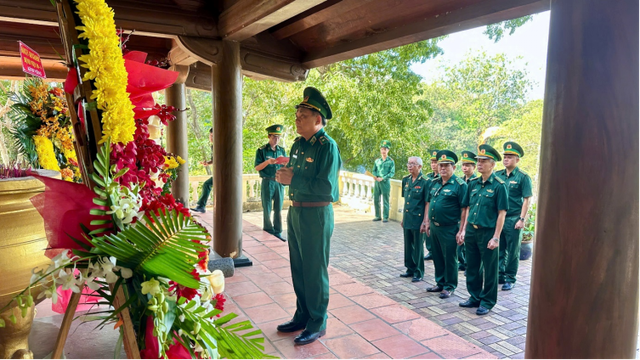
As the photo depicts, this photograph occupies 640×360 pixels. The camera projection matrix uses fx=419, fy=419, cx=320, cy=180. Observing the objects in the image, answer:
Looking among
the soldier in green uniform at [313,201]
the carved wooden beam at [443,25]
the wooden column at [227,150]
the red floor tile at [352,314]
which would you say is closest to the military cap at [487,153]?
the carved wooden beam at [443,25]

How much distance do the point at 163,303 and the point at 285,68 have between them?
179 inches

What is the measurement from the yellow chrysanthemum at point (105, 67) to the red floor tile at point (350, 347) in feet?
7.51

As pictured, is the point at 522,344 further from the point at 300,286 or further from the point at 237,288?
the point at 237,288

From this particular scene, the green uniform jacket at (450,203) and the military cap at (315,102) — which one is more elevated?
the military cap at (315,102)

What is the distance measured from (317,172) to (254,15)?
1608 mm

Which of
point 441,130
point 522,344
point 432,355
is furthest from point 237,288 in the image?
point 441,130

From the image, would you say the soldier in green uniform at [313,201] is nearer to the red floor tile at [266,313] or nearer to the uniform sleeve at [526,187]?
the red floor tile at [266,313]

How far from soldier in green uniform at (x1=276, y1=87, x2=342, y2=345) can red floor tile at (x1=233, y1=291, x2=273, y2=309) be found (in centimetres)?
73

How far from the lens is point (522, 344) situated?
3.76m

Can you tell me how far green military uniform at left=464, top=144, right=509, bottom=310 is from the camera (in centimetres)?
454

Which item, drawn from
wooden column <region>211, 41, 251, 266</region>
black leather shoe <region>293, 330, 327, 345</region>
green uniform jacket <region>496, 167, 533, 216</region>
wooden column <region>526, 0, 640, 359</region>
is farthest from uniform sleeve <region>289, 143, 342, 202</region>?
green uniform jacket <region>496, 167, 533, 216</region>

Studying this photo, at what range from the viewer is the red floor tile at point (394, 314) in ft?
11.0

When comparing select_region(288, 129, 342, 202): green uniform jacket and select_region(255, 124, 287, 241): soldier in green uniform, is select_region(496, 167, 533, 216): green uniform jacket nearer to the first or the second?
select_region(255, 124, 287, 241): soldier in green uniform

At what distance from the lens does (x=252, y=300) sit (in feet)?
12.2
